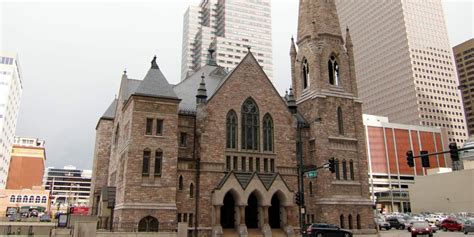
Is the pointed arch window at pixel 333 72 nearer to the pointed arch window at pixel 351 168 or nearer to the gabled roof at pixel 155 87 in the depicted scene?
the pointed arch window at pixel 351 168

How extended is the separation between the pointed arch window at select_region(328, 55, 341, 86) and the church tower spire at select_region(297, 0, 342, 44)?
309 centimetres

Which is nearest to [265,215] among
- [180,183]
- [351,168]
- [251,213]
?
[251,213]

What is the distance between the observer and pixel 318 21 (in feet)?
156

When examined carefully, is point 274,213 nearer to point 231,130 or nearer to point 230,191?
point 230,191

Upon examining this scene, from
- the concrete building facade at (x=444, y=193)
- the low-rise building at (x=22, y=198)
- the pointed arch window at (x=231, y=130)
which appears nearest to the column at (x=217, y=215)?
the pointed arch window at (x=231, y=130)

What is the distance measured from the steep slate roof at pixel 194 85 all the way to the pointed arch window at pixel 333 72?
12.5 metres

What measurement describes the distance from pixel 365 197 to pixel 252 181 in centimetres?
1338

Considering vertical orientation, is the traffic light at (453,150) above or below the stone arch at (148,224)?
above

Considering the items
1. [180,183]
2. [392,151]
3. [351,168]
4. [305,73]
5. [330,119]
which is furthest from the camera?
[392,151]

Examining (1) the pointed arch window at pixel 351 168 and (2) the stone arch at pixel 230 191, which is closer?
(2) the stone arch at pixel 230 191

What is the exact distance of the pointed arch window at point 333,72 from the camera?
4672cm

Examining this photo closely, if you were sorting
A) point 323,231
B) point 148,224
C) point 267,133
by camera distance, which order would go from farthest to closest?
point 267,133
point 148,224
point 323,231

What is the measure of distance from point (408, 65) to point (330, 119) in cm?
13698

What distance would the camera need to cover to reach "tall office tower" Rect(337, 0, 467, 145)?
166250 mm
